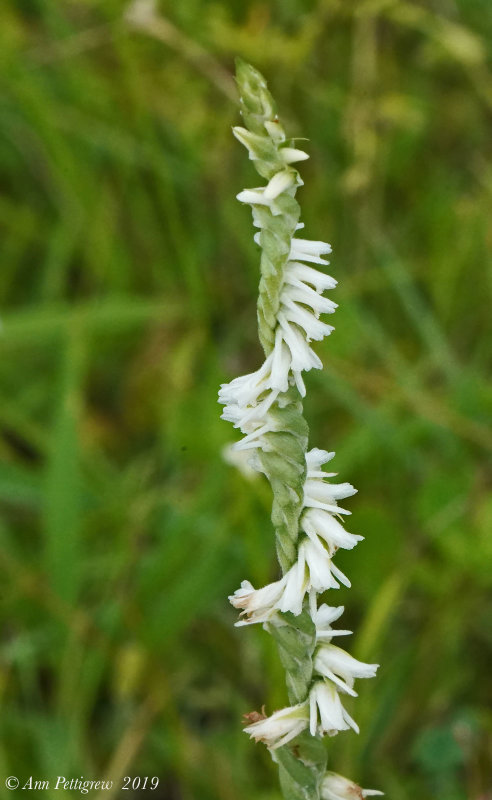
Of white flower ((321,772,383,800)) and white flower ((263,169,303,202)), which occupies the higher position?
white flower ((263,169,303,202))

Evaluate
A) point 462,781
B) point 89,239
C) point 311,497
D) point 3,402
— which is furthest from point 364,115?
point 311,497

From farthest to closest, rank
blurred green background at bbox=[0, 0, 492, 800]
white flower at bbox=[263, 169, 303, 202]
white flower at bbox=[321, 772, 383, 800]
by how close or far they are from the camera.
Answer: blurred green background at bbox=[0, 0, 492, 800] < white flower at bbox=[321, 772, 383, 800] < white flower at bbox=[263, 169, 303, 202]

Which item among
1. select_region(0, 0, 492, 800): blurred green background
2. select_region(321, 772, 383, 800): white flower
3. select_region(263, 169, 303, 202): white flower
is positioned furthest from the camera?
select_region(0, 0, 492, 800): blurred green background

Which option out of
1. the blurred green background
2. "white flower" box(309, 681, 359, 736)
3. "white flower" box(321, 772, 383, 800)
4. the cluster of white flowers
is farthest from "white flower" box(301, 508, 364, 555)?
the blurred green background

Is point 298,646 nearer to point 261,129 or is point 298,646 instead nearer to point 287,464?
point 287,464

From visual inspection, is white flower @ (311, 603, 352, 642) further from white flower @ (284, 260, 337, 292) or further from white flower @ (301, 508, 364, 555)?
white flower @ (284, 260, 337, 292)

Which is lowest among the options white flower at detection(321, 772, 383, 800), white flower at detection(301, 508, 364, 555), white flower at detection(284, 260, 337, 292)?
white flower at detection(321, 772, 383, 800)
